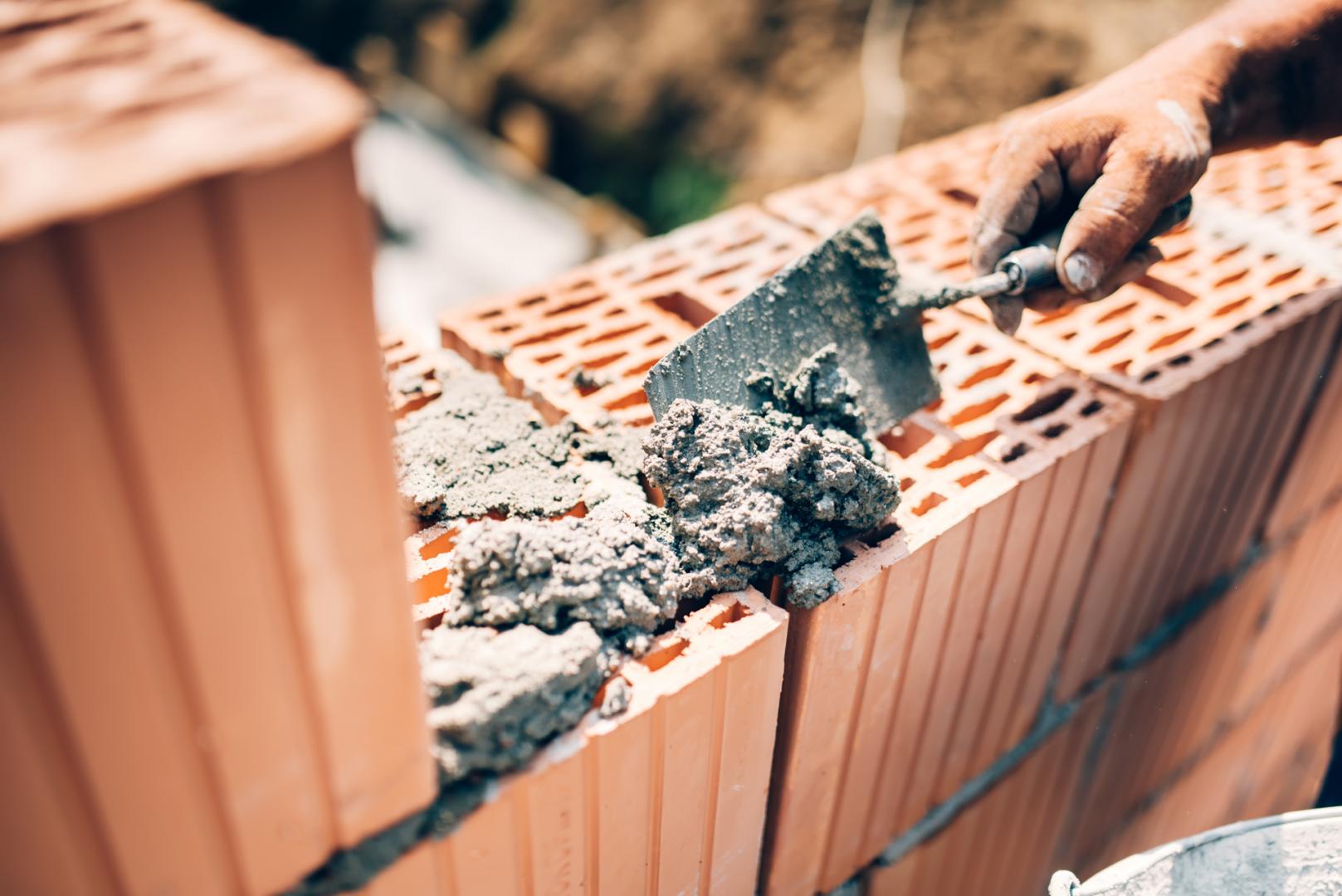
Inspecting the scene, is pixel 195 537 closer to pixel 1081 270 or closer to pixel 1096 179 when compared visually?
pixel 1081 270

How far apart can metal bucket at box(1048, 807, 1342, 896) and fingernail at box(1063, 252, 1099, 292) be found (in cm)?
115

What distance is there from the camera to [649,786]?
1.54 meters

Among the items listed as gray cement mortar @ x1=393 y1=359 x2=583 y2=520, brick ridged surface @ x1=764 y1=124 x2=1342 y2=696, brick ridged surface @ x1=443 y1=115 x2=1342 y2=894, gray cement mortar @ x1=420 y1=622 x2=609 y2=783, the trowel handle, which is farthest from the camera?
brick ridged surface @ x1=764 y1=124 x2=1342 y2=696

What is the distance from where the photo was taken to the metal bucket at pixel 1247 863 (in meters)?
1.72

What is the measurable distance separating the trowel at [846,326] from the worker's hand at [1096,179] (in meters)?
0.07

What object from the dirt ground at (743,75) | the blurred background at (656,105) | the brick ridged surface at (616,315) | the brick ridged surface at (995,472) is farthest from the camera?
the blurred background at (656,105)

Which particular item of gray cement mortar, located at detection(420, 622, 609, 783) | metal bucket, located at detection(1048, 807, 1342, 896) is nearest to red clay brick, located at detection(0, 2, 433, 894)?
gray cement mortar, located at detection(420, 622, 609, 783)

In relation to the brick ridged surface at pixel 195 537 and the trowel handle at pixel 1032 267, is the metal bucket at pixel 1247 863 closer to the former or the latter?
the trowel handle at pixel 1032 267

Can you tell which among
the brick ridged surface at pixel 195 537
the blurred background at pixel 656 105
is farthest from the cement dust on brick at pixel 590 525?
the blurred background at pixel 656 105

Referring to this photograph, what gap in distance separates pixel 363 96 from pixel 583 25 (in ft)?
27.1

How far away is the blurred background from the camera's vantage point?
675cm

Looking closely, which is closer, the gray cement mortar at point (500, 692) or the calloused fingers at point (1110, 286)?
the gray cement mortar at point (500, 692)

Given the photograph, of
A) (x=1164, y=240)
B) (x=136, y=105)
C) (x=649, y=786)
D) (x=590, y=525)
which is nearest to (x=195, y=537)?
(x=136, y=105)

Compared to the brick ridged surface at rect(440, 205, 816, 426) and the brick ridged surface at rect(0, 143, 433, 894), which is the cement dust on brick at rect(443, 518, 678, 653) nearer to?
the brick ridged surface at rect(0, 143, 433, 894)
